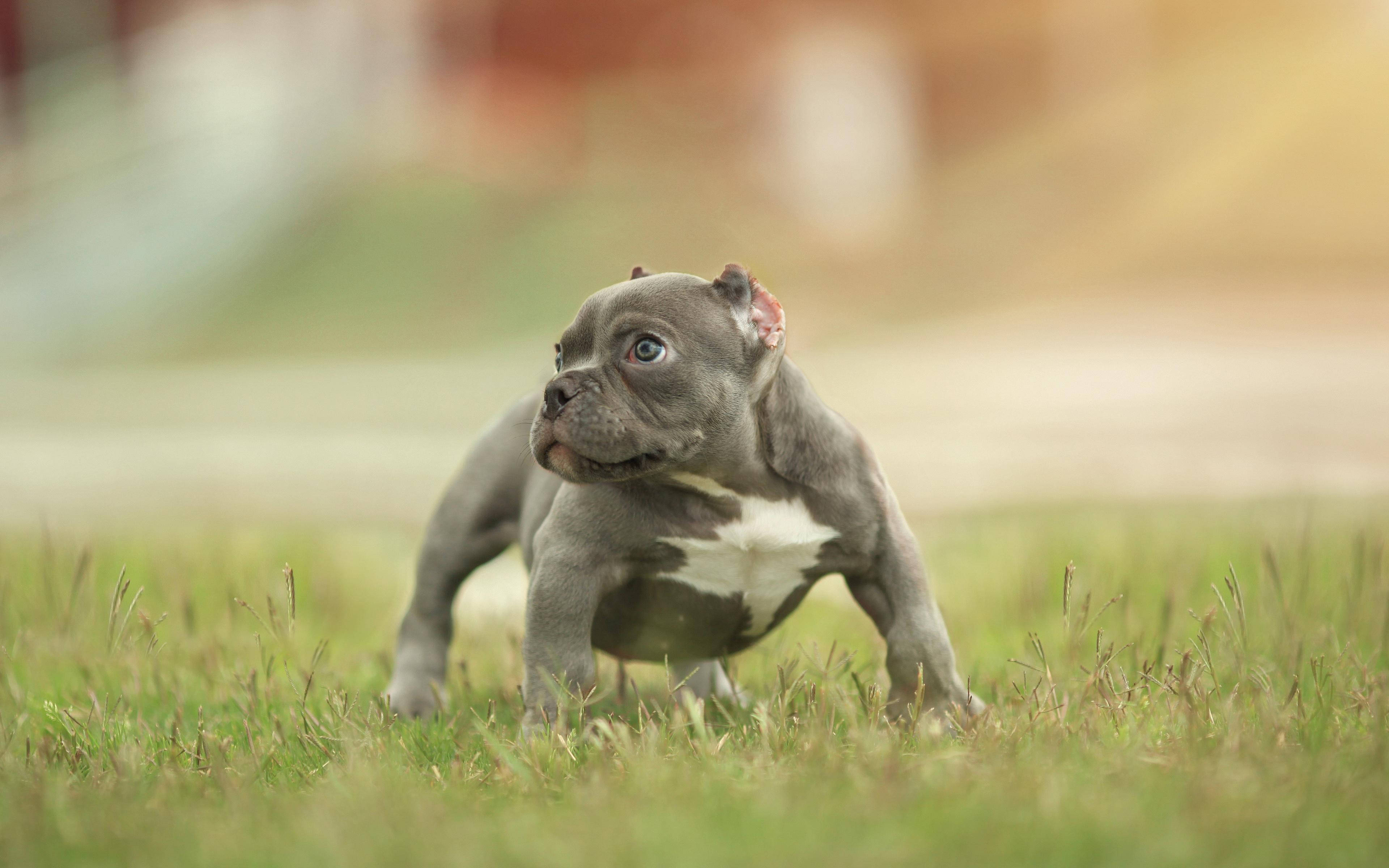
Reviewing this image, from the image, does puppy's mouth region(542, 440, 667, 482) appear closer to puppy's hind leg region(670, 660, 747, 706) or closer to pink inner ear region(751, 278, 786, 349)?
pink inner ear region(751, 278, 786, 349)

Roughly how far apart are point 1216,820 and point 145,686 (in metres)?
3.29

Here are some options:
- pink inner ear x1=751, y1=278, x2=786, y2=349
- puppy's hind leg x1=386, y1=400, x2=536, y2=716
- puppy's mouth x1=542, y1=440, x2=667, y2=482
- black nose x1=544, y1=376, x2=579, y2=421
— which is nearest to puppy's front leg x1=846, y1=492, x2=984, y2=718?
pink inner ear x1=751, y1=278, x2=786, y2=349

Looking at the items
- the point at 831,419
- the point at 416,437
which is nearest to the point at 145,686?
the point at 831,419

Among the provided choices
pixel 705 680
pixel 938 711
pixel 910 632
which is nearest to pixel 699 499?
pixel 910 632

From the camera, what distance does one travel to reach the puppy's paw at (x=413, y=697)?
4281 millimetres

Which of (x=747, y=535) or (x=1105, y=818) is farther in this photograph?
(x=747, y=535)

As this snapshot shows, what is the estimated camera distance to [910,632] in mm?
3676

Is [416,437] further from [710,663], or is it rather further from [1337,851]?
[1337,851]

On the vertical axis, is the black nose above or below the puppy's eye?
below

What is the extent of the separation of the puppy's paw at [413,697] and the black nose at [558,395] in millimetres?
1151

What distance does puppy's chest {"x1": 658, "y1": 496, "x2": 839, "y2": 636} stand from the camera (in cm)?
367

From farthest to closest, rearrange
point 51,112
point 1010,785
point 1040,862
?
point 51,112, point 1010,785, point 1040,862

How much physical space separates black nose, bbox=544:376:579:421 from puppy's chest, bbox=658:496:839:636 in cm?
46

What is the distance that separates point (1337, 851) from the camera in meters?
2.27
